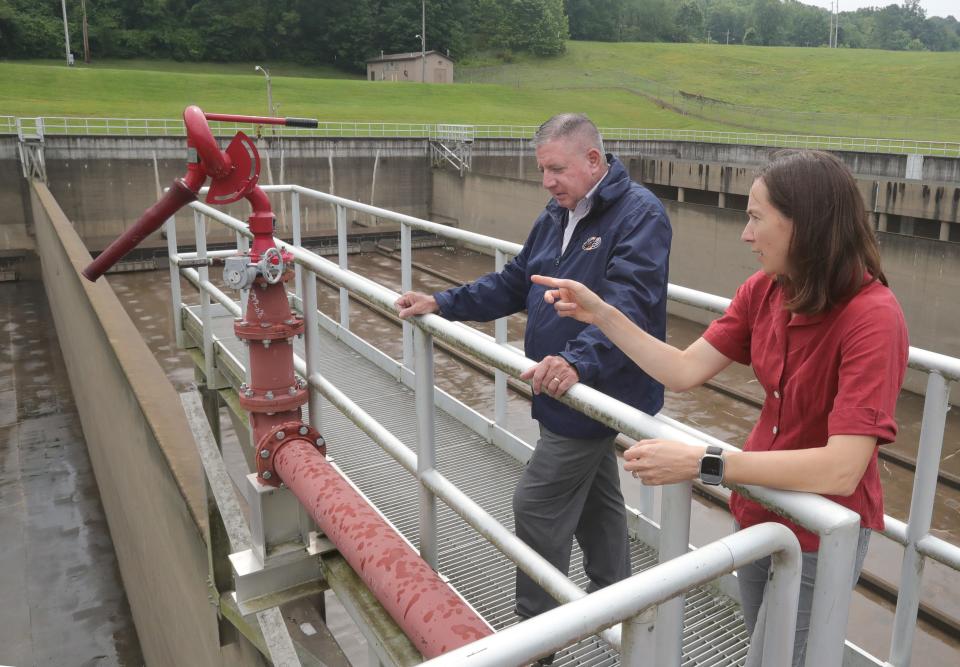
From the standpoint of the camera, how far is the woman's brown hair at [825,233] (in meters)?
1.44

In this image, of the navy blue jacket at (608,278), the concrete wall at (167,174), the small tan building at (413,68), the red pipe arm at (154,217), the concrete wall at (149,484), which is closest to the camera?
the navy blue jacket at (608,278)

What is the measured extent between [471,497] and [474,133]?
2076 centimetres

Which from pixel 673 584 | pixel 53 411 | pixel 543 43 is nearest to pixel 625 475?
pixel 673 584

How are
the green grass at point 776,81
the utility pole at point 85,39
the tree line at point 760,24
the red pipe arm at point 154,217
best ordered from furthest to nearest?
1. the tree line at point 760,24
2. the utility pole at point 85,39
3. the green grass at point 776,81
4. the red pipe arm at point 154,217

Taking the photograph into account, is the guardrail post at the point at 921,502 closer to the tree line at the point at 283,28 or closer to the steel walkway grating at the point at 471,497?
the steel walkway grating at the point at 471,497

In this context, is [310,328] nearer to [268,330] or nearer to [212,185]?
[268,330]

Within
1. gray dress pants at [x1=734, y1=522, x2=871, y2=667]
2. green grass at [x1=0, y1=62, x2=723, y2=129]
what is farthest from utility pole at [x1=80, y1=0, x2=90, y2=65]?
gray dress pants at [x1=734, y1=522, x2=871, y2=667]

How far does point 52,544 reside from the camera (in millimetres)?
8867

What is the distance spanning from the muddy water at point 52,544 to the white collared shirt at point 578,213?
22.9 ft

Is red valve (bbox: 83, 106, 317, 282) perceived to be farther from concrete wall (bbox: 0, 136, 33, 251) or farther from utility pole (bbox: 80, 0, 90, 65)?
utility pole (bbox: 80, 0, 90, 65)

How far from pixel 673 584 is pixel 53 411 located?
1260 cm

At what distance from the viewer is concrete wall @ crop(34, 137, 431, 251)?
59.2ft

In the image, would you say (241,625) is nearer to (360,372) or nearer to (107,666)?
(360,372)

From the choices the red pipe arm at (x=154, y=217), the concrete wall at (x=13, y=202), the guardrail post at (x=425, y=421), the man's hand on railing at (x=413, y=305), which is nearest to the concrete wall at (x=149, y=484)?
the red pipe arm at (x=154, y=217)
